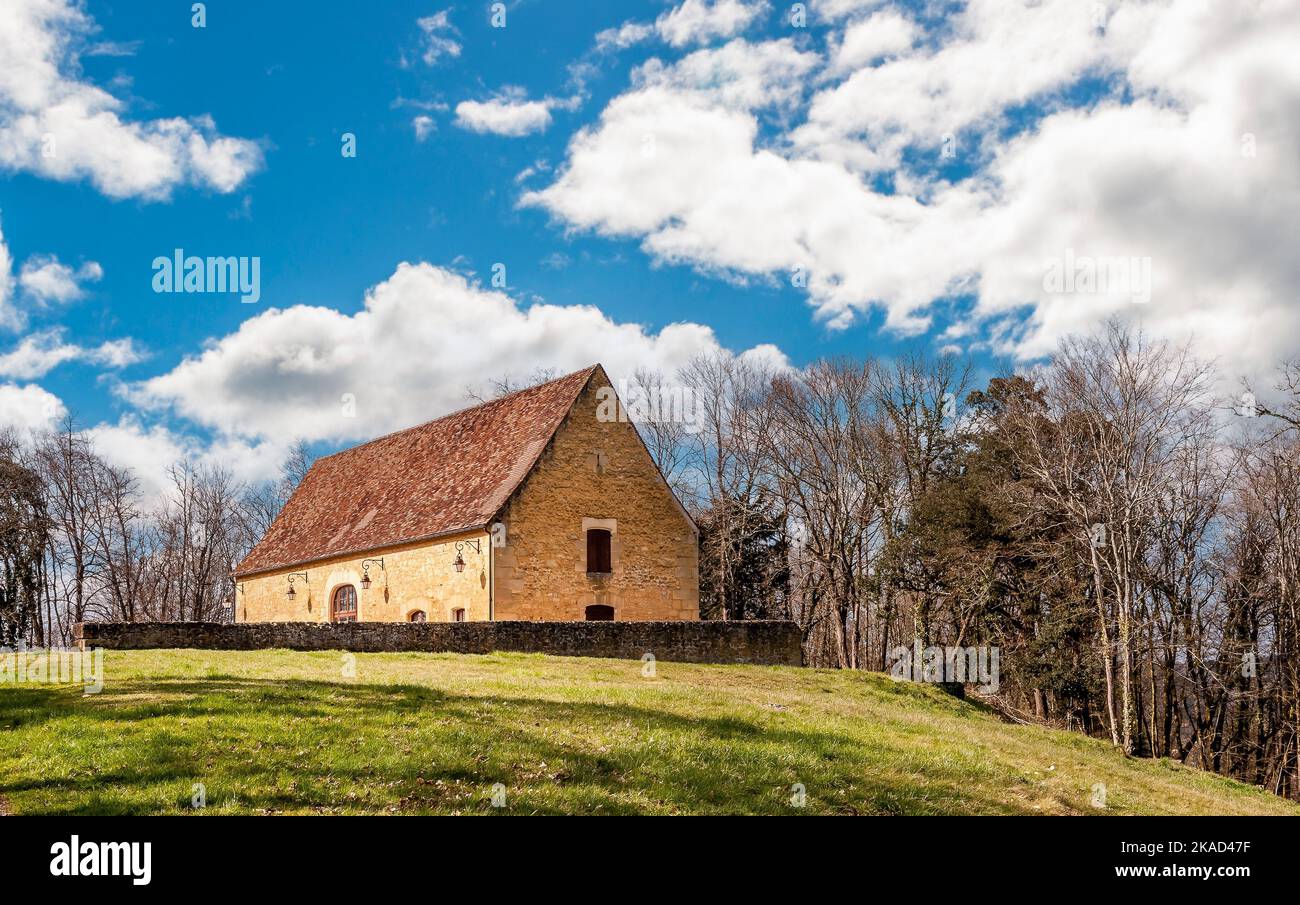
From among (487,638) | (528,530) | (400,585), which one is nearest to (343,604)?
(400,585)

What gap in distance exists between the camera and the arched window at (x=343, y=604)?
107ft

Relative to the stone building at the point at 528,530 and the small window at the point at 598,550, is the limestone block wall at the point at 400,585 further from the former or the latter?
the small window at the point at 598,550

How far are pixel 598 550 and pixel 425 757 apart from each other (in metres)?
18.6

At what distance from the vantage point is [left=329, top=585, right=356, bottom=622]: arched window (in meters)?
32.7

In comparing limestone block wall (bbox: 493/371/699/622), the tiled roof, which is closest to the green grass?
limestone block wall (bbox: 493/371/699/622)

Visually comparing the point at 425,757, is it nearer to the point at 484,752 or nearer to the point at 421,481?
the point at 484,752

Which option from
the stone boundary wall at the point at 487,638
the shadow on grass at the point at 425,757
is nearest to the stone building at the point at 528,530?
the stone boundary wall at the point at 487,638

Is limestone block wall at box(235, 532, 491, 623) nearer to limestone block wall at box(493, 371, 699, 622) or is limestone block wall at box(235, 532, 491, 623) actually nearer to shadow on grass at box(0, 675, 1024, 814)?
limestone block wall at box(493, 371, 699, 622)

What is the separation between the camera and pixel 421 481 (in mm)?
32812
